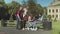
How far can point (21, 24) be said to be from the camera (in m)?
5.52

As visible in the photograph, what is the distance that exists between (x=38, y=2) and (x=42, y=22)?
62cm

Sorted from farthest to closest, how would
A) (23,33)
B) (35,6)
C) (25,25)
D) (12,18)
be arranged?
(12,18), (35,6), (25,25), (23,33)

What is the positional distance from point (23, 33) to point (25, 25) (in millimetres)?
809

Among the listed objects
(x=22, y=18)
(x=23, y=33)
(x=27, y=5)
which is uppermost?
(x=27, y=5)

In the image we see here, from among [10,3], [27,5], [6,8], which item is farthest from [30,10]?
[6,8]

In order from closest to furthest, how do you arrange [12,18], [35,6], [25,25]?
[25,25] < [35,6] < [12,18]

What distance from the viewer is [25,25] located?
216 inches

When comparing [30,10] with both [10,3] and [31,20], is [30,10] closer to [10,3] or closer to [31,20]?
[31,20]

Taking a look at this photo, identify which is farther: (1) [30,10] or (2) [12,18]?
(2) [12,18]

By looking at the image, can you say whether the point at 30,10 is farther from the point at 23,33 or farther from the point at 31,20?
the point at 23,33

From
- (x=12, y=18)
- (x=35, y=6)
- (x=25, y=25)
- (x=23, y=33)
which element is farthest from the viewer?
(x=12, y=18)

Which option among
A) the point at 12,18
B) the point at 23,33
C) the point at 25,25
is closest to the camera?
the point at 23,33

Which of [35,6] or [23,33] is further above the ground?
[35,6]

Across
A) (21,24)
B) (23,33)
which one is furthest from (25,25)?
(23,33)
